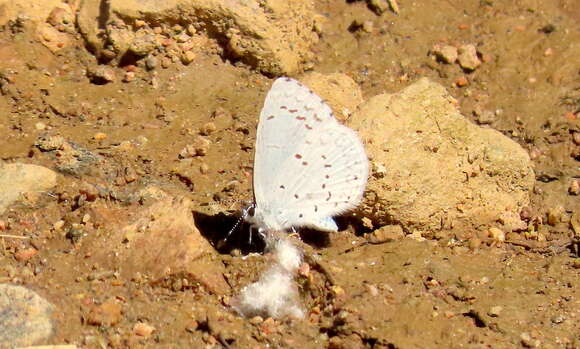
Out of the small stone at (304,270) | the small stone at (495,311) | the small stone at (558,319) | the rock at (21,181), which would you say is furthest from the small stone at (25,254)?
the small stone at (558,319)

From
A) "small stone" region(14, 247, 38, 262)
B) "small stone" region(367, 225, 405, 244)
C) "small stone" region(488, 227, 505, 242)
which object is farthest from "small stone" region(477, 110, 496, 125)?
"small stone" region(14, 247, 38, 262)

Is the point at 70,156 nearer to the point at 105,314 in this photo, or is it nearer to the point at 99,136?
the point at 99,136

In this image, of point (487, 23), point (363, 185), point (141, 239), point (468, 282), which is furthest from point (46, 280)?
point (487, 23)

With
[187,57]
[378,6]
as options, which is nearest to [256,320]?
[187,57]

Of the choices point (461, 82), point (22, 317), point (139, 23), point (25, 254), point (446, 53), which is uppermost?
point (446, 53)

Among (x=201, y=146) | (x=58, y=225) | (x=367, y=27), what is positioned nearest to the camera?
(x=58, y=225)
